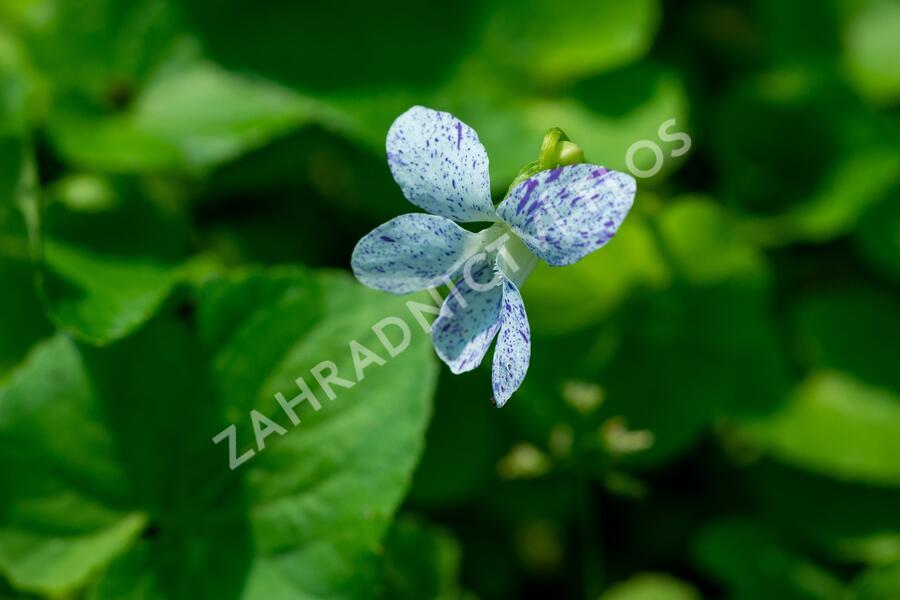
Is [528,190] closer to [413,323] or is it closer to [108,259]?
[413,323]

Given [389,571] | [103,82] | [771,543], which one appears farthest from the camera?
[103,82]

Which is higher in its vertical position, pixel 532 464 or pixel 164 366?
pixel 164 366

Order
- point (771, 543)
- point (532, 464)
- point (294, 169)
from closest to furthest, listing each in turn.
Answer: point (532, 464)
point (771, 543)
point (294, 169)

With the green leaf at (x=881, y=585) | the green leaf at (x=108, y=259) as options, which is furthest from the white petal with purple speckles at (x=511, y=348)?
the green leaf at (x=881, y=585)

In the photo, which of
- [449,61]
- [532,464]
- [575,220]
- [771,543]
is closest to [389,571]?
[532,464]

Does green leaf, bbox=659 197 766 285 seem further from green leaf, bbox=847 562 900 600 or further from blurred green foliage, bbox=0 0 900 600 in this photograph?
green leaf, bbox=847 562 900 600

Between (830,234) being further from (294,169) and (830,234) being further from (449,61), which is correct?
(294,169)
